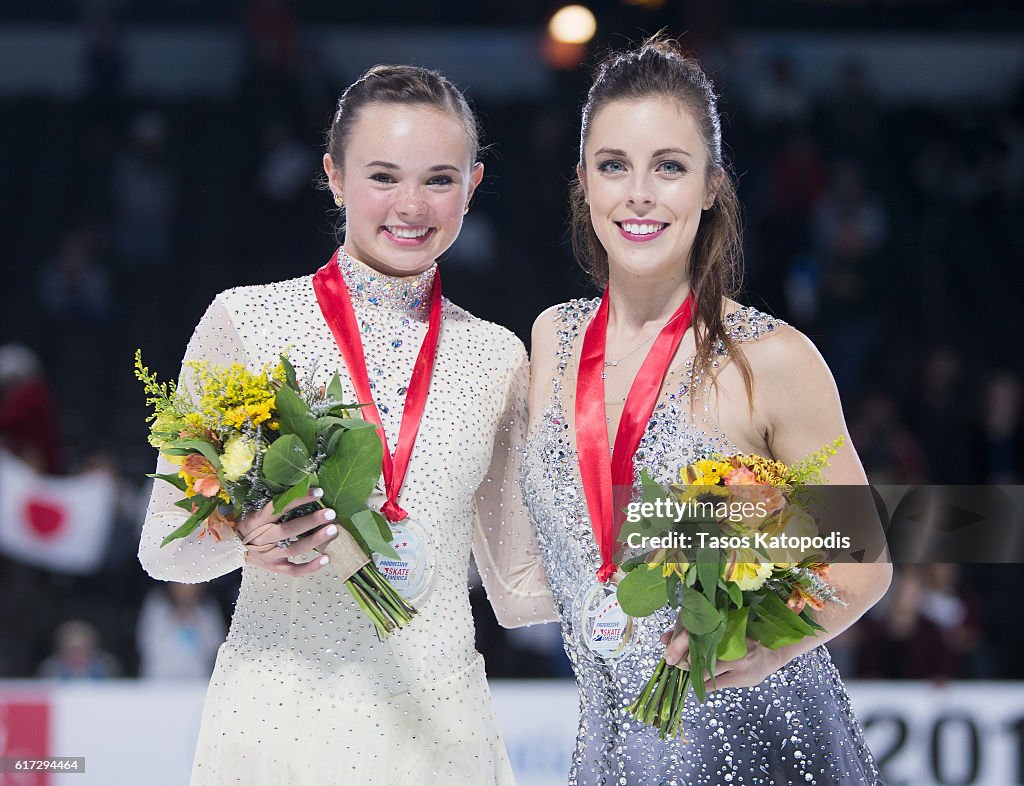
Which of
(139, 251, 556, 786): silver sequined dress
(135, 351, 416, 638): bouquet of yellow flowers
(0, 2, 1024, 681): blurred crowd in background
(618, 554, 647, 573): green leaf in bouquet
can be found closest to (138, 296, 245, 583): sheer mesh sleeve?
(139, 251, 556, 786): silver sequined dress

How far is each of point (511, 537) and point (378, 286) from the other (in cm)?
57

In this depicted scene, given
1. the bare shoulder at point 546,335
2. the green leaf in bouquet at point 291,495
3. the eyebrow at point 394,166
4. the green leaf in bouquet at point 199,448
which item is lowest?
the green leaf in bouquet at point 291,495

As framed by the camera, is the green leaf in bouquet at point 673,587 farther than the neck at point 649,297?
No

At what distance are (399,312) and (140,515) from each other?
15.2 ft

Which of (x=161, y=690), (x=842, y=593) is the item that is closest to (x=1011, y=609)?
(x=161, y=690)

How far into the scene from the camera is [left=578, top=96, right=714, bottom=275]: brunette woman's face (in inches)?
94.0

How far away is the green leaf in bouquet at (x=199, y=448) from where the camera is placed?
2094 mm

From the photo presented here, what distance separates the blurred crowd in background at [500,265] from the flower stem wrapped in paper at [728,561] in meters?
3.65

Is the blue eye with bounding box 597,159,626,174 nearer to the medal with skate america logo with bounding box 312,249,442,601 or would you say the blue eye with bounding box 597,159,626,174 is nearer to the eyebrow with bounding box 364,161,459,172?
the eyebrow with bounding box 364,161,459,172

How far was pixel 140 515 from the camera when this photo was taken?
687 cm

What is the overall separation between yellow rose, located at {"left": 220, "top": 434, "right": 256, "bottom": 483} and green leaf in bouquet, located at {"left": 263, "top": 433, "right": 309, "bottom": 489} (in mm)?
29

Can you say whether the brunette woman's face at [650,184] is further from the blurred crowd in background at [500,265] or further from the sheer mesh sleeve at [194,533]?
the blurred crowd in background at [500,265]

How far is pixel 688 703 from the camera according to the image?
7.42ft

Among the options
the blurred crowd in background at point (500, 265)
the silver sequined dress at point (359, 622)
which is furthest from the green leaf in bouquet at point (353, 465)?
the blurred crowd in background at point (500, 265)
